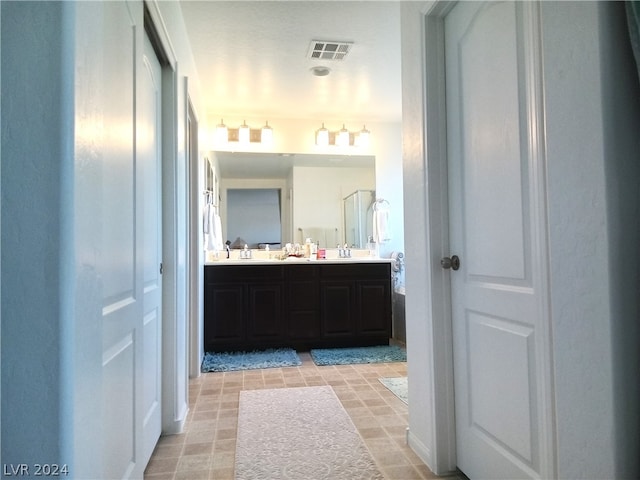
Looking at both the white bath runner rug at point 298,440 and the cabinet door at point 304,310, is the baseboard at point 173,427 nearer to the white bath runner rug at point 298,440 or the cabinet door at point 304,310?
the white bath runner rug at point 298,440

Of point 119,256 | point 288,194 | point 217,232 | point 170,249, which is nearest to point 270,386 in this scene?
point 170,249

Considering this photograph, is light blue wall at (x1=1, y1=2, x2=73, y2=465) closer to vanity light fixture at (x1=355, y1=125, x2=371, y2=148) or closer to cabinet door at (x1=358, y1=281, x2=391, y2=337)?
cabinet door at (x1=358, y1=281, x2=391, y2=337)

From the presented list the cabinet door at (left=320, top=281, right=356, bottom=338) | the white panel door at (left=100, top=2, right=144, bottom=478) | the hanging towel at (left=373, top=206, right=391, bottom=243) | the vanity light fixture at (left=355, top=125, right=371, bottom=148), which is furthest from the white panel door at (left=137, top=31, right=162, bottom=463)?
the hanging towel at (left=373, top=206, right=391, bottom=243)

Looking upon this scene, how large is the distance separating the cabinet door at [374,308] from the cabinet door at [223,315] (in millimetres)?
1134

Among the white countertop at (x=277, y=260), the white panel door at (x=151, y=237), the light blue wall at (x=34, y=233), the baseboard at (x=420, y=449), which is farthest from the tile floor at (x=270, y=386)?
the light blue wall at (x=34, y=233)

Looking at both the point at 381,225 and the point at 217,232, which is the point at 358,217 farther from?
the point at 217,232

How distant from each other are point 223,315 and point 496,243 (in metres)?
2.60

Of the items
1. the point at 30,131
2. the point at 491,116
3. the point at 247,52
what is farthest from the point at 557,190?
the point at 247,52

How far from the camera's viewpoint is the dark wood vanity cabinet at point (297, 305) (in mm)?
3377

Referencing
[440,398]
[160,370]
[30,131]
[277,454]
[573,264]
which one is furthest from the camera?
[160,370]

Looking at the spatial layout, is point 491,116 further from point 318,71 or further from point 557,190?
point 318,71

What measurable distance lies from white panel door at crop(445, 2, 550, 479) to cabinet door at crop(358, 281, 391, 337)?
2111 millimetres

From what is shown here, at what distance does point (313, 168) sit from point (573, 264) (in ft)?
11.1

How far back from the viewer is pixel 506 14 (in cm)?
127
